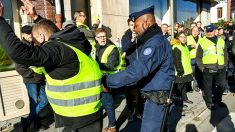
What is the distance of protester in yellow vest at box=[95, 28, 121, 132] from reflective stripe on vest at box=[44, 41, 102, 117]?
211 centimetres

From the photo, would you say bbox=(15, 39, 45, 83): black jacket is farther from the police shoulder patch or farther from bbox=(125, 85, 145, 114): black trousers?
the police shoulder patch

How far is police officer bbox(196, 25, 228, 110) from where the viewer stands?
6.43m

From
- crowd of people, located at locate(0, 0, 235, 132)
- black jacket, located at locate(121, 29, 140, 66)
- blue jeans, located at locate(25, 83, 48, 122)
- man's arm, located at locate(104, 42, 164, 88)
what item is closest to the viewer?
crowd of people, located at locate(0, 0, 235, 132)

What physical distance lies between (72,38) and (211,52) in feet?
14.5

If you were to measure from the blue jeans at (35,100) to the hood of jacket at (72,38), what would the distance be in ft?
9.04

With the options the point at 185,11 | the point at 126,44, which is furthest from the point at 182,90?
the point at 185,11

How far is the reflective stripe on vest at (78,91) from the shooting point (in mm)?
2688

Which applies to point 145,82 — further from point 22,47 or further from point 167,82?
point 22,47

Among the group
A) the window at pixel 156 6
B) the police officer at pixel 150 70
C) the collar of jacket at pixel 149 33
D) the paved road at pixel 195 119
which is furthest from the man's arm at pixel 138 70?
the window at pixel 156 6

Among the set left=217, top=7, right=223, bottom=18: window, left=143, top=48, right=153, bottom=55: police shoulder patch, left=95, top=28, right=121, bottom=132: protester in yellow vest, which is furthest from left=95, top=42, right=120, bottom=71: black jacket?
left=217, top=7, right=223, bottom=18: window

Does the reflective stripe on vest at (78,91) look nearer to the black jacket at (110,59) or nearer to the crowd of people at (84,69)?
the crowd of people at (84,69)

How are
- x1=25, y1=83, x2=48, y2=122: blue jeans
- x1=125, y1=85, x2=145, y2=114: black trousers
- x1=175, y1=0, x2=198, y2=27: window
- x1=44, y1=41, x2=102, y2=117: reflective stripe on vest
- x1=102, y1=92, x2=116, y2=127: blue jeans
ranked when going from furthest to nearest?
1. x1=175, y1=0, x2=198, y2=27: window
2. x1=125, y1=85, x2=145, y2=114: black trousers
3. x1=25, y1=83, x2=48, y2=122: blue jeans
4. x1=102, y1=92, x2=116, y2=127: blue jeans
5. x1=44, y1=41, x2=102, y2=117: reflective stripe on vest

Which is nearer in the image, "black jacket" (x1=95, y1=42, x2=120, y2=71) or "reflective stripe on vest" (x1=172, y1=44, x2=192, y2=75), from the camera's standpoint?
"black jacket" (x1=95, y1=42, x2=120, y2=71)

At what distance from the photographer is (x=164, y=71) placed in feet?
10.7
